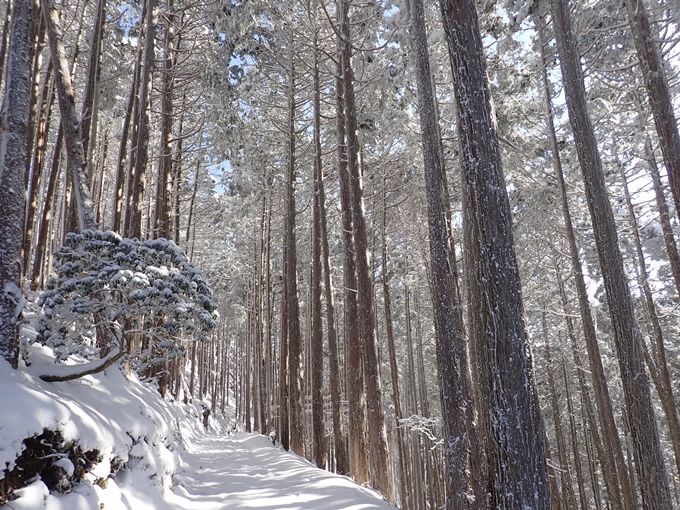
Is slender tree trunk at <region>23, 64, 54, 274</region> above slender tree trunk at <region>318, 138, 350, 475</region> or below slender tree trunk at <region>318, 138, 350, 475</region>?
above

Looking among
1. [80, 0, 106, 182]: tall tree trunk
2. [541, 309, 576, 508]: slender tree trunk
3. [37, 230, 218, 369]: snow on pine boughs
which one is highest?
[80, 0, 106, 182]: tall tree trunk

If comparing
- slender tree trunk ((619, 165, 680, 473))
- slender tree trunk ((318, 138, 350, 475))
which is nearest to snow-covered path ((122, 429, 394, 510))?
slender tree trunk ((318, 138, 350, 475))

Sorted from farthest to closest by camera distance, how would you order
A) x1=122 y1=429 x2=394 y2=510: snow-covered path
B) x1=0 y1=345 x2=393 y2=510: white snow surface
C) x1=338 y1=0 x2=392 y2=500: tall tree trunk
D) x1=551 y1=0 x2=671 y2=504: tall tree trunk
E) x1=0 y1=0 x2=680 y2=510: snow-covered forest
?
x1=338 y1=0 x2=392 y2=500: tall tree trunk < x1=551 y1=0 x2=671 y2=504: tall tree trunk < x1=122 y1=429 x2=394 y2=510: snow-covered path < x1=0 y1=0 x2=680 y2=510: snow-covered forest < x1=0 y1=345 x2=393 y2=510: white snow surface

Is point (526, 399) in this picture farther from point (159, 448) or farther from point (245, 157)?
point (245, 157)

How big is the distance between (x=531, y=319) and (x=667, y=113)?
14.4 m

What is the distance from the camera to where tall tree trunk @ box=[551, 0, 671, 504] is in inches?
224

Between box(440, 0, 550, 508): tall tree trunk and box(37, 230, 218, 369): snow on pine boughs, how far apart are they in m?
3.42

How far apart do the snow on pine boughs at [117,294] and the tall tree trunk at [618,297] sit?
603cm

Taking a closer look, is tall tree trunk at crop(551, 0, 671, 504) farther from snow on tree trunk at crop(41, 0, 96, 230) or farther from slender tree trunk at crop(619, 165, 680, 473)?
snow on tree trunk at crop(41, 0, 96, 230)

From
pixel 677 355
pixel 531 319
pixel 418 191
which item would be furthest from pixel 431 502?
pixel 418 191

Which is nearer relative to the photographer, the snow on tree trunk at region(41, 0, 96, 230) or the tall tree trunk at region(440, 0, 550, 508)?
the tall tree trunk at region(440, 0, 550, 508)

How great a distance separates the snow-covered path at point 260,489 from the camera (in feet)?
17.4

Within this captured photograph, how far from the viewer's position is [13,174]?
485cm

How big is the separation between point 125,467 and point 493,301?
190 inches
